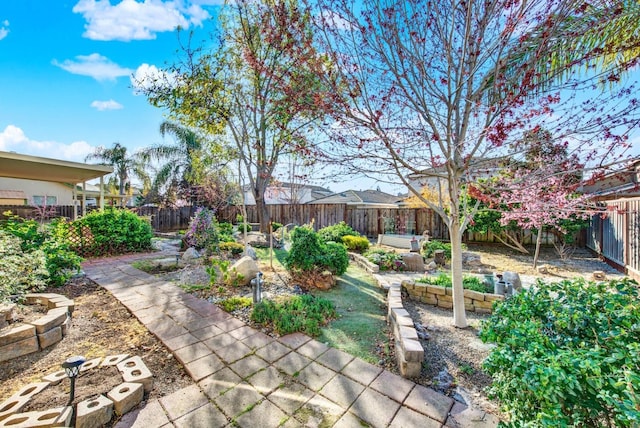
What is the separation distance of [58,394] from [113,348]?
0.77m

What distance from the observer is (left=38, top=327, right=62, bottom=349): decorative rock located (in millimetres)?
2736

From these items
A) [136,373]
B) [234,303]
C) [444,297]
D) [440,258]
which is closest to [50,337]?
[136,373]

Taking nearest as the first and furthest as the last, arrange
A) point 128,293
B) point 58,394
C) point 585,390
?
1. point 585,390
2. point 58,394
3. point 128,293

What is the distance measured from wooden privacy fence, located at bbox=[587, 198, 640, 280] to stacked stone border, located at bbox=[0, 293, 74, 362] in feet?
27.1

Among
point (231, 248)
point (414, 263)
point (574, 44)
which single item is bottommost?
point (414, 263)

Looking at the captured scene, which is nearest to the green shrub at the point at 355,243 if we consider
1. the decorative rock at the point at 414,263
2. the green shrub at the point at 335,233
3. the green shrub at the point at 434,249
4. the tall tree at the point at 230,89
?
the green shrub at the point at 335,233

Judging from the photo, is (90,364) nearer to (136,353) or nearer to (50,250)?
(136,353)

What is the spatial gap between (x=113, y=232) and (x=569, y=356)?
32.2 feet

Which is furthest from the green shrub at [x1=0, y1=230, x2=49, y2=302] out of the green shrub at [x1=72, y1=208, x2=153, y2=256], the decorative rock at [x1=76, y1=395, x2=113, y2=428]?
Answer: the green shrub at [x1=72, y1=208, x2=153, y2=256]

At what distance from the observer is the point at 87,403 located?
5.94ft

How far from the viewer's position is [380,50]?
10.1 ft

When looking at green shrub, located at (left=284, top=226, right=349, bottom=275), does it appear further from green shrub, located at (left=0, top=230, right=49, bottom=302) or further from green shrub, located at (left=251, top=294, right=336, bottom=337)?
green shrub, located at (left=0, top=230, right=49, bottom=302)

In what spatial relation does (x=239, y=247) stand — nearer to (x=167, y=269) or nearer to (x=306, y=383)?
(x=167, y=269)

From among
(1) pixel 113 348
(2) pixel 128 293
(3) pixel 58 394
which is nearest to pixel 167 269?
(2) pixel 128 293
